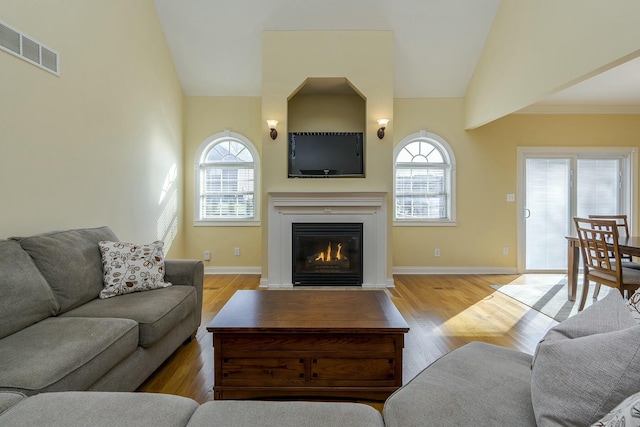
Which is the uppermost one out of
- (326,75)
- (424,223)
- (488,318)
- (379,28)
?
(379,28)

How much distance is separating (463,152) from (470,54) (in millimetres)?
1396

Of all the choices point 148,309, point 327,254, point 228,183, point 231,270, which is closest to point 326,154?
point 327,254

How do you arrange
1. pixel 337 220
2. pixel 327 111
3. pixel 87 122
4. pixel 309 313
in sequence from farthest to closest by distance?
1. pixel 327 111
2. pixel 337 220
3. pixel 87 122
4. pixel 309 313

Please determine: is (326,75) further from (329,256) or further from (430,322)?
(430,322)

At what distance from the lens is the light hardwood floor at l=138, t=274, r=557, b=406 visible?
2.14 m

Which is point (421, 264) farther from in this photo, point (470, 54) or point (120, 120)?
point (120, 120)

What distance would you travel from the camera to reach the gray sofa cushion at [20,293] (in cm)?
165

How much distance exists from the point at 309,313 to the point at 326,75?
11.0 ft

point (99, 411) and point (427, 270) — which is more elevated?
point (99, 411)

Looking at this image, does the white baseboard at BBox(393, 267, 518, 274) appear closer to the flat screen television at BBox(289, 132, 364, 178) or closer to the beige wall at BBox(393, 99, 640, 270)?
the beige wall at BBox(393, 99, 640, 270)

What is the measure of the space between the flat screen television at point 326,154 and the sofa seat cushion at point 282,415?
12.0 ft

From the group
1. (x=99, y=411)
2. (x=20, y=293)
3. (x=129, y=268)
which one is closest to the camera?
(x=99, y=411)

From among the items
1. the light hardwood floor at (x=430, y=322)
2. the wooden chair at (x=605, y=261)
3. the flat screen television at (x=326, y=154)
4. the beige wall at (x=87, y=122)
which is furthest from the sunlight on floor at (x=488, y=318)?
the beige wall at (x=87, y=122)

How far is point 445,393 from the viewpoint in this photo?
111 cm
